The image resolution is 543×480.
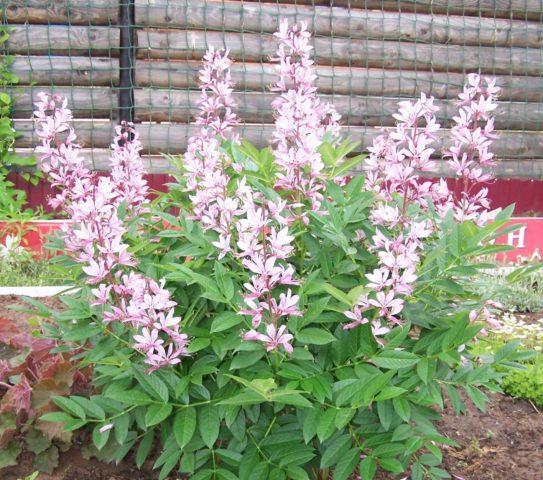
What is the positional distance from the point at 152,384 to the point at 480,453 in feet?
4.64

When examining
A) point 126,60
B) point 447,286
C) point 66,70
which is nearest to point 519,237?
point 126,60

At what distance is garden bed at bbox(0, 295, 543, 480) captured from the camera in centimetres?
258

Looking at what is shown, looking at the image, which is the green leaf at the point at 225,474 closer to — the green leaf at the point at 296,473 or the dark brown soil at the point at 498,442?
the green leaf at the point at 296,473

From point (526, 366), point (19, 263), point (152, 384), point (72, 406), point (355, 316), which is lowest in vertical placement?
point (19, 263)

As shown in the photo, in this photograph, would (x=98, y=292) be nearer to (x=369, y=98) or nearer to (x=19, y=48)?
(x=19, y=48)

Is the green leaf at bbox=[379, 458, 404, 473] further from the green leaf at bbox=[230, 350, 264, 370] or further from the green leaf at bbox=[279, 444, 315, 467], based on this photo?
the green leaf at bbox=[230, 350, 264, 370]

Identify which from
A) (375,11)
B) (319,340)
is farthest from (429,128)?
(375,11)

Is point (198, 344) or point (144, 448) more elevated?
point (198, 344)

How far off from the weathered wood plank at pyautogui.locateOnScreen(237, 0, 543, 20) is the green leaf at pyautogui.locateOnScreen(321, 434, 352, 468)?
5.44 meters

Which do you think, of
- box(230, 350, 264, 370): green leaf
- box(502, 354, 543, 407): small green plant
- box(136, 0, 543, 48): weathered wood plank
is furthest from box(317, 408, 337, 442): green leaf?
box(136, 0, 543, 48): weathered wood plank

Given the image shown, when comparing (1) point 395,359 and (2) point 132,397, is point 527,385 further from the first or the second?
(2) point 132,397

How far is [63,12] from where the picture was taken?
6.32m

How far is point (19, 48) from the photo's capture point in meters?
6.26

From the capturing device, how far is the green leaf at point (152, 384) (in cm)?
206
